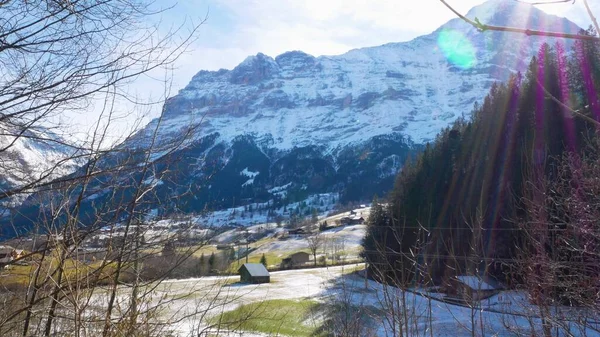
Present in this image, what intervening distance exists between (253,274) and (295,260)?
19.7m

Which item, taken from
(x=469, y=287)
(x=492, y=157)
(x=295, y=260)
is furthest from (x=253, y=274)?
(x=469, y=287)

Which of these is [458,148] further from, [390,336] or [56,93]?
[56,93]

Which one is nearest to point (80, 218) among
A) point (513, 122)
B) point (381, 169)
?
point (513, 122)

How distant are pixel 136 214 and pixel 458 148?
32461 mm

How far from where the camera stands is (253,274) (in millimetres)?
35688

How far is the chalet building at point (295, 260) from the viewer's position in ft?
172

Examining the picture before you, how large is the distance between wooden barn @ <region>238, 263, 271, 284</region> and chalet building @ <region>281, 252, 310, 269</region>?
14.1m

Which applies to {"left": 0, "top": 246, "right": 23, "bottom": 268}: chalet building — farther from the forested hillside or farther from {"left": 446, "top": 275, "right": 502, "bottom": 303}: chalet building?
the forested hillside

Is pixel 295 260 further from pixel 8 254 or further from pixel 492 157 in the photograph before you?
pixel 8 254

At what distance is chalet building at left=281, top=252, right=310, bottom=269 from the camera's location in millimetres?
52500

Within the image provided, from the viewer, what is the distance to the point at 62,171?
2811 millimetres

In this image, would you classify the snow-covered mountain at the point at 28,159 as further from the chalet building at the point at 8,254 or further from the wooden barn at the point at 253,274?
the wooden barn at the point at 253,274

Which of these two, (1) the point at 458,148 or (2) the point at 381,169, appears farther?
(2) the point at 381,169

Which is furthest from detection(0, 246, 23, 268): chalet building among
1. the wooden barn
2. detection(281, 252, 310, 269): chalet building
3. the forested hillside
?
detection(281, 252, 310, 269): chalet building
